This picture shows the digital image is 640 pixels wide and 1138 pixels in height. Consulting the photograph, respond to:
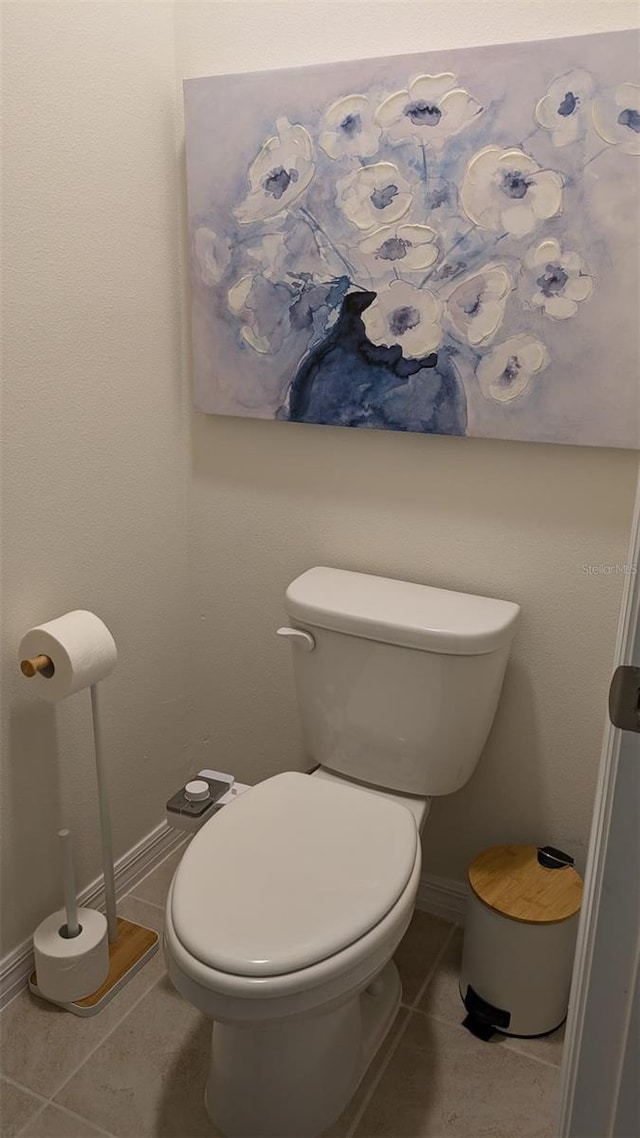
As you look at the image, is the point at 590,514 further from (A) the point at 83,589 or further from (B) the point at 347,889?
(A) the point at 83,589

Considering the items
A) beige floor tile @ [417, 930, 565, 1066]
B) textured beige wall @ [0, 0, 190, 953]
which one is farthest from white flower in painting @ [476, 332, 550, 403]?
beige floor tile @ [417, 930, 565, 1066]

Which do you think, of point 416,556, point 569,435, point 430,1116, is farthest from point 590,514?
point 430,1116

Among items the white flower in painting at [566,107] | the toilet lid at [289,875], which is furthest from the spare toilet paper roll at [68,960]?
the white flower in painting at [566,107]

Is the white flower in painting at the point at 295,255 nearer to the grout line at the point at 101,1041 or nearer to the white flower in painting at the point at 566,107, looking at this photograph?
the white flower in painting at the point at 566,107

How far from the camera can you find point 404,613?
155 centimetres

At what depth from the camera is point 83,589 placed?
168 cm

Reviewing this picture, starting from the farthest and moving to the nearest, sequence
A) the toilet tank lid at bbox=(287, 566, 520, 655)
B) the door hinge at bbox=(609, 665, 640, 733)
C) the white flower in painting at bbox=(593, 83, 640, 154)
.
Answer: the toilet tank lid at bbox=(287, 566, 520, 655)
the white flower in painting at bbox=(593, 83, 640, 154)
the door hinge at bbox=(609, 665, 640, 733)

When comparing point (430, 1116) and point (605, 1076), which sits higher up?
point (605, 1076)

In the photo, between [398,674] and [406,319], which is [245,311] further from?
[398,674]

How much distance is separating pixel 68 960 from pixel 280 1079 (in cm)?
46

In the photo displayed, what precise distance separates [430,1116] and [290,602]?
90 cm

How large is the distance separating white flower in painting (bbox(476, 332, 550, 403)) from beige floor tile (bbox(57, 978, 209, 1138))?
4.18 ft

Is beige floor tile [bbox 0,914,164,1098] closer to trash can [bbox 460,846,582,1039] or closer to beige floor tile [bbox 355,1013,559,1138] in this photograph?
beige floor tile [bbox 355,1013,559,1138]

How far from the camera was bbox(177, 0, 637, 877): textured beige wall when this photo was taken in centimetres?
149
